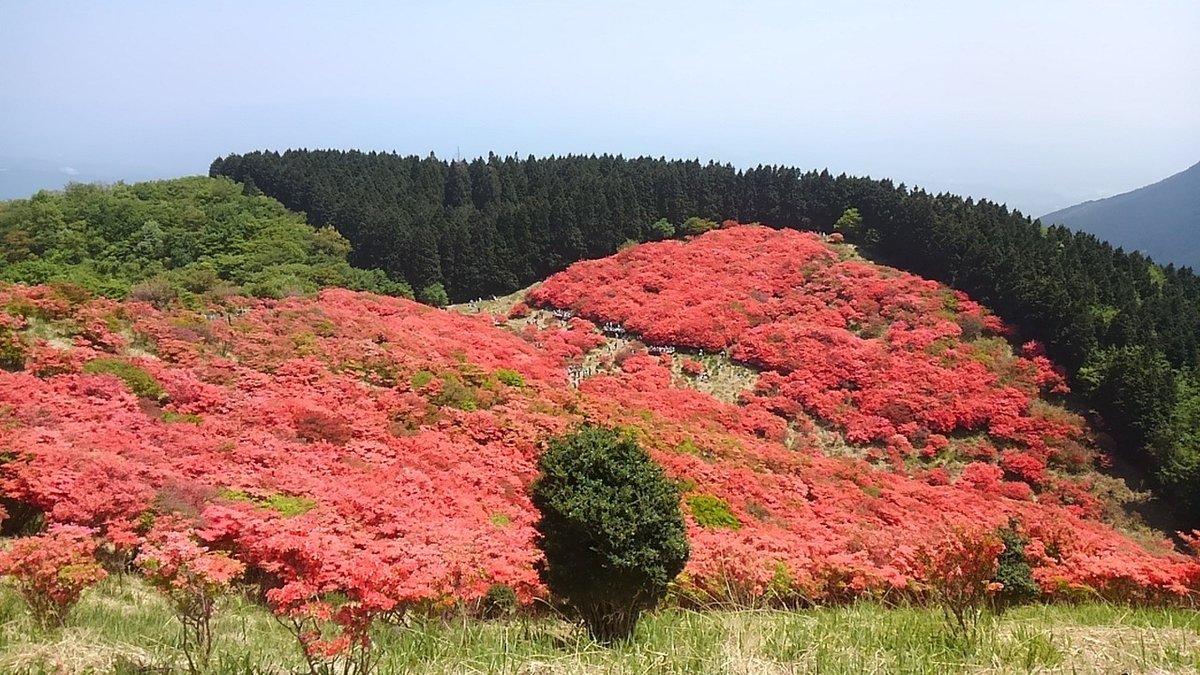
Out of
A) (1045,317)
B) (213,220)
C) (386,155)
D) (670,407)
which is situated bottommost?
(670,407)

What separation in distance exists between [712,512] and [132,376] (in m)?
13.7

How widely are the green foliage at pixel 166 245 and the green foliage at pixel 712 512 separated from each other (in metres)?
25.7

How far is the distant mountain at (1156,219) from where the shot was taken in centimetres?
15362

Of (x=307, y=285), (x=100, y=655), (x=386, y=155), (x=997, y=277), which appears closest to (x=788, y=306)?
(x=997, y=277)

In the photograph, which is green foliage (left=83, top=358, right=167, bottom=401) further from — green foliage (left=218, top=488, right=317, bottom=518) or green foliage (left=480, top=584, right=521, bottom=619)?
green foliage (left=480, top=584, right=521, bottom=619)

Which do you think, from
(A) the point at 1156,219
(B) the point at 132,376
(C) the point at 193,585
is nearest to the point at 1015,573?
(C) the point at 193,585

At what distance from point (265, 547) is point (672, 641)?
6.61m

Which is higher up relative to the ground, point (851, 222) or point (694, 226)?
point (851, 222)

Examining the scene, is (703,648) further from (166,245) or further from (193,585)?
(166,245)

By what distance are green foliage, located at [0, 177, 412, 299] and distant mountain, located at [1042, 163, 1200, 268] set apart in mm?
165355

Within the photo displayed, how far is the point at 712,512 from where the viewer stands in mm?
16375

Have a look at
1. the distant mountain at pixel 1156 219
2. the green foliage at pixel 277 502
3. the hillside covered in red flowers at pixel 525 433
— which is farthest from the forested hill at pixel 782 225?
the distant mountain at pixel 1156 219

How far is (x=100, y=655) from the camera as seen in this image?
4.75 meters

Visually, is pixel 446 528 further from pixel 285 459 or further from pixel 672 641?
pixel 672 641
